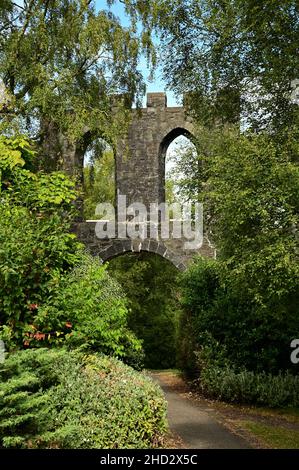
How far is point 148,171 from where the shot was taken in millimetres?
19328

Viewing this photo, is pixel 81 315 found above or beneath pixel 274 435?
above

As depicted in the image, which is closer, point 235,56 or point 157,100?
point 235,56

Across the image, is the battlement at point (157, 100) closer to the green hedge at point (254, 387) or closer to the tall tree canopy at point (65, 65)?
the tall tree canopy at point (65, 65)

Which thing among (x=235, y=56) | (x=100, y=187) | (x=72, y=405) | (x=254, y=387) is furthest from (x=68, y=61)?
(x=100, y=187)

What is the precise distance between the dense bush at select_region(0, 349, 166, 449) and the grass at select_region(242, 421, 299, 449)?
210cm

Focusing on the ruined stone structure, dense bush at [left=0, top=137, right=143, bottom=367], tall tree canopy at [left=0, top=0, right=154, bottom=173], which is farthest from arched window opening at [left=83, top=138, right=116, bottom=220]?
dense bush at [left=0, top=137, right=143, bottom=367]

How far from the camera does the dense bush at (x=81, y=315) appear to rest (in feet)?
25.3

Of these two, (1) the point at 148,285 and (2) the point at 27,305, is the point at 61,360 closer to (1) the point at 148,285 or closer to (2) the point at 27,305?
(2) the point at 27,305

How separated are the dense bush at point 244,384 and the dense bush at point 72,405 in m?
5.11

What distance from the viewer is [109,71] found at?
48.9 feet

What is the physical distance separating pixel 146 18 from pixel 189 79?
3.10 m

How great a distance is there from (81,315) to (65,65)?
26.4 feet

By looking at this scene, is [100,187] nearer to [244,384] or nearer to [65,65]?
[65,65]

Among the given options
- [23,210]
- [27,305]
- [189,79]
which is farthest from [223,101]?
[27,305]
